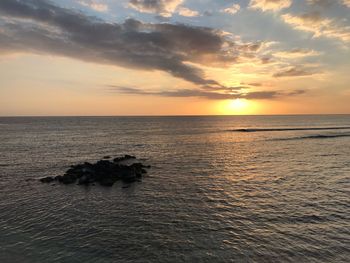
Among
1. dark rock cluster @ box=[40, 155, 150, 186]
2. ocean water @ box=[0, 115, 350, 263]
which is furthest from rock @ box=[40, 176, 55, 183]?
ocean water @ box=[0, 115, 350, 263]

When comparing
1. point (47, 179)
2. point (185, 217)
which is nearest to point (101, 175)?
point (47, 179)

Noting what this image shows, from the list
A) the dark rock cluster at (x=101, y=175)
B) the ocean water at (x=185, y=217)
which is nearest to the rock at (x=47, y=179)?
the dark rock cluster at (x=101, y=175)

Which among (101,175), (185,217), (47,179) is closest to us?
(185,217)

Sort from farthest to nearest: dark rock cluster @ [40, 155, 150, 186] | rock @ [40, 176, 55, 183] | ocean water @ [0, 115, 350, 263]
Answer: rock @ [40, 176, 55, 183]
dark rock cluster @ [40, 155, 150, 186]
ocean water @ [0, 115, 350, 263]

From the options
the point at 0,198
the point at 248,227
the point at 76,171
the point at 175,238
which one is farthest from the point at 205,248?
the point at 76,171

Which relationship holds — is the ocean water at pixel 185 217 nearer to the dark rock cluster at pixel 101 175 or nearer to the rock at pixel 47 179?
the rock at pixel 47 179

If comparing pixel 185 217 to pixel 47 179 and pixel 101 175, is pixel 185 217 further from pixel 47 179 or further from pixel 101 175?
pixel 47 179

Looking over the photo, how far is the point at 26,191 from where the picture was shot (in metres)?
30.0

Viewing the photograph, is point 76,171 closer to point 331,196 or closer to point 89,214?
point 89,214

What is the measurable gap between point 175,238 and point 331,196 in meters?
17.6

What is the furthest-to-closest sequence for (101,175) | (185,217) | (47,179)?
(101,175) → (47,179) → (185,217)

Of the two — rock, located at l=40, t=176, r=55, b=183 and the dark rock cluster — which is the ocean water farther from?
the dark rock cluster

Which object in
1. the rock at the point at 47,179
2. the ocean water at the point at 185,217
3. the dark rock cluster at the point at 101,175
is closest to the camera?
the ocean water at the point at 185,217

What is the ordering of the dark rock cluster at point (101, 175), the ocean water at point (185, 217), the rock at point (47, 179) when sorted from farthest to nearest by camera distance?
the rock at point (47, 179) → the dark rock cluster at point (101, 175) → the ocean water at point (185, 217)
